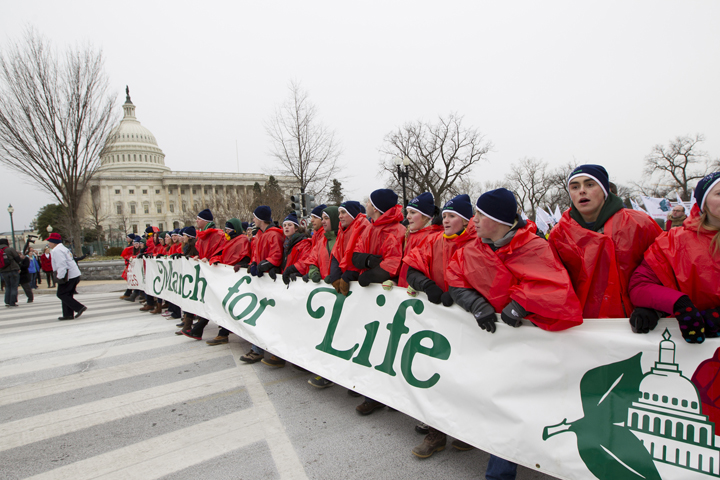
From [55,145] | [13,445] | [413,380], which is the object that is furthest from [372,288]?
[55,145]

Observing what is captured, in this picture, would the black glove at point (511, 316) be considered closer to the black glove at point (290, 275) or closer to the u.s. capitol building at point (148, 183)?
the black glove at point (290, 275)

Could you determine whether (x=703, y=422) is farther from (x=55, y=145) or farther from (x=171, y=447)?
(x=55, y=145)

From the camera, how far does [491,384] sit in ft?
8.09

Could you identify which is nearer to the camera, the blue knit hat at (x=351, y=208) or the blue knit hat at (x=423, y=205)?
the blue knit hat at (x=423, y=205)

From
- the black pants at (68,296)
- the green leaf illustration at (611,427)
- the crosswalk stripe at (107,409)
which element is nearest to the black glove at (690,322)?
the green leaf illustration at (611,427)

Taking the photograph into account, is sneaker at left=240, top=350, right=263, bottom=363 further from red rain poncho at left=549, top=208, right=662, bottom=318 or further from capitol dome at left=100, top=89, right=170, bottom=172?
capitol dome at left=100, top=89, right=170, bottom=172

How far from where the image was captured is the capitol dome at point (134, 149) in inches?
3533

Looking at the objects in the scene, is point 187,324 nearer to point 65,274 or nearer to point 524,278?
point 65,274

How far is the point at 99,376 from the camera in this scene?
15.9ft

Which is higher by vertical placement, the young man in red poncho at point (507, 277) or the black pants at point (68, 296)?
the young man in red poncho at point (507, 277)

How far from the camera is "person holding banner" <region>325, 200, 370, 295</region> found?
3826 mm

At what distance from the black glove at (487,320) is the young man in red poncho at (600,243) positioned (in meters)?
0.54

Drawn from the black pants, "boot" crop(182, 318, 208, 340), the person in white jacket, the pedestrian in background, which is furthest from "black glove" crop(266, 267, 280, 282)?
the pedestrian in background

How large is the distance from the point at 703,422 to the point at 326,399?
2970 millimetres
